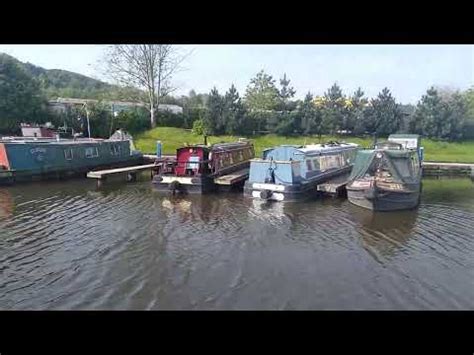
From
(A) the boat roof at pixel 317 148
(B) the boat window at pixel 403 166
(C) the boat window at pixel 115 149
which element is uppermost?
(A) the boat roof at pixel 317 148

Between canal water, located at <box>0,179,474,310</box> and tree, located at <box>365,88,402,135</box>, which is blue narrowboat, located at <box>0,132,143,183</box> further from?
tree, located at <box>365,88,402,135</box>

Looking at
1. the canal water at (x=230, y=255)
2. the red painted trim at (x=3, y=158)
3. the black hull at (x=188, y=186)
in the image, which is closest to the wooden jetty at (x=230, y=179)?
the black hull at (x=188, y=186)

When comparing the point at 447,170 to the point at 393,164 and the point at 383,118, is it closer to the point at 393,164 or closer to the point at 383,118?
the point at 383,118

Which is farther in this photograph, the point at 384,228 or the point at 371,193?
the point at 371,193

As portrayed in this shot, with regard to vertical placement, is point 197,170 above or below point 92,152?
below

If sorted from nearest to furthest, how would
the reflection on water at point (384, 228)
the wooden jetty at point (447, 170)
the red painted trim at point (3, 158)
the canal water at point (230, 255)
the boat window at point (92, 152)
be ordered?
the canal water at point (230, 255), the reflection on water at point (384, 228), the red painted trim at point (3, 158), the boat window at point (92, 152), the wooden jetty at point (447, 170)

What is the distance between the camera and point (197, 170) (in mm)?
15805

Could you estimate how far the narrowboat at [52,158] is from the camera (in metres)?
16.2

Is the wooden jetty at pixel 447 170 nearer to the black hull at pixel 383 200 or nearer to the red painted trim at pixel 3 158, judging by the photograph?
the black hull at pixel 383 200

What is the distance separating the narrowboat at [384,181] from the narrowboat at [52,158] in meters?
12.9

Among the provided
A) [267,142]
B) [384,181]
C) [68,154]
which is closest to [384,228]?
[384,181]

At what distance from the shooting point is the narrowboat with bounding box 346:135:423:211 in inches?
477

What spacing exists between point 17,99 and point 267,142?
59.3ft
